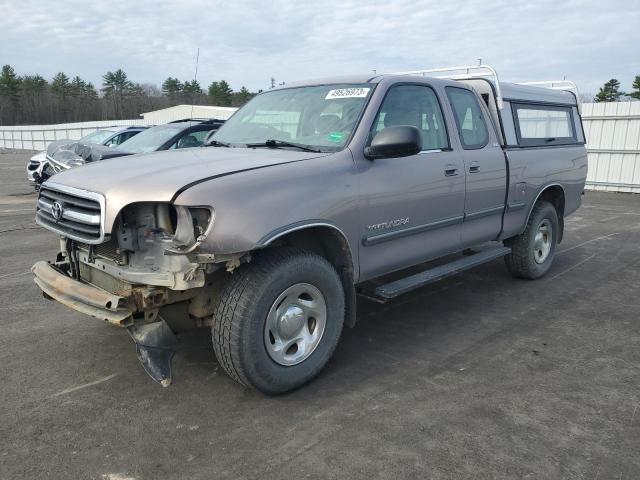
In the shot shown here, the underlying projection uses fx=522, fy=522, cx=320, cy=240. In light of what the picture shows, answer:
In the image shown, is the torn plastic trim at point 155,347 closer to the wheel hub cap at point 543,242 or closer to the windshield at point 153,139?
the wheel hub cap at point 543,242

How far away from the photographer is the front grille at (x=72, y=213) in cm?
309

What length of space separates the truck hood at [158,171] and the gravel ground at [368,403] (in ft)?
4.02

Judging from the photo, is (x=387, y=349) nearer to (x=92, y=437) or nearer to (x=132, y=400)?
(x=132, y=400)

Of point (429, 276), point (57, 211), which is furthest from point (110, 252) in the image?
point (429, 276)

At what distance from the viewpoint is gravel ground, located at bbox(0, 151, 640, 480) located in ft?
8.80

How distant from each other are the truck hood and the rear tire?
3.25m

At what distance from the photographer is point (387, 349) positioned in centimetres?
412

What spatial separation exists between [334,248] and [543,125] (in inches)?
141

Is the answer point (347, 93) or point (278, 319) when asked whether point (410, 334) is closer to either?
point (278, 319)

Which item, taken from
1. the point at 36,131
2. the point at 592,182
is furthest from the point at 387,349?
the point at 36,131

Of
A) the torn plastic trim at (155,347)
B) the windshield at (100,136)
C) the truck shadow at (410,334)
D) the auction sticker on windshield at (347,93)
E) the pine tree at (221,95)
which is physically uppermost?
the pine tree at (221,95)

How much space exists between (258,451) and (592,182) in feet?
52.5

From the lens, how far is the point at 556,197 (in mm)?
6355

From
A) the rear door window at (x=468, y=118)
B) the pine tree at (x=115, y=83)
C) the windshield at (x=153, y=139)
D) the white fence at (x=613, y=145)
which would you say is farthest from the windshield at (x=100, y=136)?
the pine tree at (x=115, y=83)
